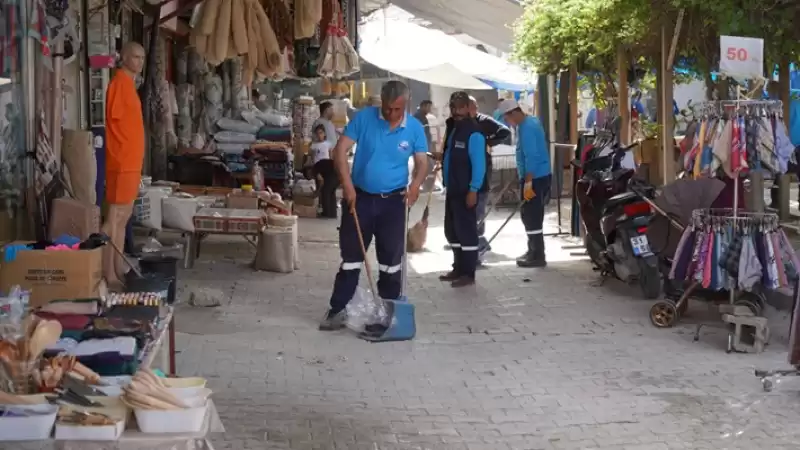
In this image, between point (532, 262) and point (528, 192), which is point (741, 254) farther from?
point (532, 262)

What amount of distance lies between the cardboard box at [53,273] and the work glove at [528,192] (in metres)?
5.35

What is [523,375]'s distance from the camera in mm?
6570

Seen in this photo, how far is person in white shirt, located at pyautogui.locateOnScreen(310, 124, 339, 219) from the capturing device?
15484mm

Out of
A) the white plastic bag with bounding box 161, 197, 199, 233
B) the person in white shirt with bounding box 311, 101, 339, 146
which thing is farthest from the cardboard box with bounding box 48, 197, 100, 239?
the person in white shirt with bounding box 311, 101, 339, 146

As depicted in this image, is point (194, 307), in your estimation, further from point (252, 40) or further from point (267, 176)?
point (267, 176)

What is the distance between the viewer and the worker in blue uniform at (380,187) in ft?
25.1

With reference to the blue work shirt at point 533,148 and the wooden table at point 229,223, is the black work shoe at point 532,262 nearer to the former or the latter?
the blue work shirt at point 533,148

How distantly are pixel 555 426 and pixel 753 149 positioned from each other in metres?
2.99

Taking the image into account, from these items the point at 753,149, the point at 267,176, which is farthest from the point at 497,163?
the point at 753,149

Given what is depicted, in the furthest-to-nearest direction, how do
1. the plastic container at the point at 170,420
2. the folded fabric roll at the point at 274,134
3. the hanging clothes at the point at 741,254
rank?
the folded fabric roll at the point at 274,134 < the hanging clothes at the point at 741,254 < the plastic container at the point at 170,420

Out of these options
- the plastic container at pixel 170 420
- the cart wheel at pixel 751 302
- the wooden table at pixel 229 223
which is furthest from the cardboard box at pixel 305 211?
the plastic container at pixel 170 420

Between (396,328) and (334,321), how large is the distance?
2.01ft

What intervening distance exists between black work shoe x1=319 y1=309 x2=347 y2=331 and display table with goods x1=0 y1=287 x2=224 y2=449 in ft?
10.4

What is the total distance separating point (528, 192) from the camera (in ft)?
35.0
